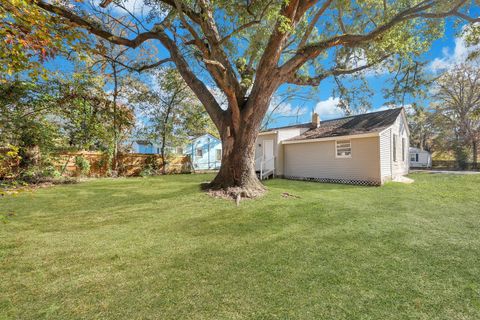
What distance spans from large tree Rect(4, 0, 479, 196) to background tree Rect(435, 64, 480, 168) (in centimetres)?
2024

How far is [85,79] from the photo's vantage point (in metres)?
11.5

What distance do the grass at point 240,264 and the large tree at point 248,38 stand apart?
2.96 meters

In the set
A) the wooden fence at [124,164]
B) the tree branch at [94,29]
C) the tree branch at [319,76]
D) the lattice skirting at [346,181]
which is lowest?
the lattice skirting at [346,181]

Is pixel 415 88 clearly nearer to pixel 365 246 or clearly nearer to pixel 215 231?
pixel 365 246

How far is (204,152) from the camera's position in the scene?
22219 mm

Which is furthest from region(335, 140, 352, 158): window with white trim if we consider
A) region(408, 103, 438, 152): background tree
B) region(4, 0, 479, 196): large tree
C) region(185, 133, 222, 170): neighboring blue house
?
region(408, 103, 438, 152): background tree

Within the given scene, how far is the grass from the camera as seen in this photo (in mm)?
1883

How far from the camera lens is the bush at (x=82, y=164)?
11.0 m

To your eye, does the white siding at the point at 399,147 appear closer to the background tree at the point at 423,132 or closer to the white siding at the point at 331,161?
the white siding at the point at 331,161

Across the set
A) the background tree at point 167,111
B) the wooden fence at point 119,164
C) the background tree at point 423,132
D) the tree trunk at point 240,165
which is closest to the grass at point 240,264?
the tree trunk at point 240,165

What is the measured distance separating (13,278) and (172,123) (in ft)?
49.4

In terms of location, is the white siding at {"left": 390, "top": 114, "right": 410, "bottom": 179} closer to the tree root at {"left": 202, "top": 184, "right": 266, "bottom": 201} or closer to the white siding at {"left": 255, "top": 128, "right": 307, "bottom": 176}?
the white siding at {"left": 255, "top": 128, "right": 307, "bottom": 176}

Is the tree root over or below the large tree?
below

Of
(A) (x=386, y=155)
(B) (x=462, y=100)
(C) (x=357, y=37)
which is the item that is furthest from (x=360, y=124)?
(B) (x=462, y=100)
